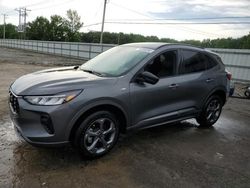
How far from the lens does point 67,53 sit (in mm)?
31156

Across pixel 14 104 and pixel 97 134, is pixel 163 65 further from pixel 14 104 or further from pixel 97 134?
pixel 14 104

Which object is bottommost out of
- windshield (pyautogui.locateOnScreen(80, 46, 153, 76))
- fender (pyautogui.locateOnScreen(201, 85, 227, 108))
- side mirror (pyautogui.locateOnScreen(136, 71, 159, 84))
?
fender (pyautogui.locateOnScreen(201, 85, 227, 108))

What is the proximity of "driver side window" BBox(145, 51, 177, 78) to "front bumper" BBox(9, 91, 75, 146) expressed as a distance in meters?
1.58

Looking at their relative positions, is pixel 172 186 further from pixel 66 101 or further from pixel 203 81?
pixel 203 81

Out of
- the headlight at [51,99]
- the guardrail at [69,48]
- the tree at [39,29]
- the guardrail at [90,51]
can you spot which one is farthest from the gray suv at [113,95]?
the tree at [39,29]

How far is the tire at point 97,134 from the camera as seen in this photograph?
3.60 meters

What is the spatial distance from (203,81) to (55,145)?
3098mm

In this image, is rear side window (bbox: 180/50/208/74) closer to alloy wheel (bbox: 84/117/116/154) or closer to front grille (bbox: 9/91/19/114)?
alloy wheel (bbox: 84/117/116/154)

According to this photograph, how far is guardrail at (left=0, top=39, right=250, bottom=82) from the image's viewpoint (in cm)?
1462

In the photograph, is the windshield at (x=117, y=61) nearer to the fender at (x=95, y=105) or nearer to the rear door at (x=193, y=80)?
the fender at (x=95, y=105)

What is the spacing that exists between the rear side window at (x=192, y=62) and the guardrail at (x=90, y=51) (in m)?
10.4

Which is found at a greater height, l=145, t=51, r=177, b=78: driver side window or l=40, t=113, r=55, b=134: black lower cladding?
l=145, t=51, r=177, b=78: driver side window

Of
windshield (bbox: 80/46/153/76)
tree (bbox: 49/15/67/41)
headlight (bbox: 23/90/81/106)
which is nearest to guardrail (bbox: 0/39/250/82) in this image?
windshield (bbox: 80/46/153/76)

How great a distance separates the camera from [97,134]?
149 inches
